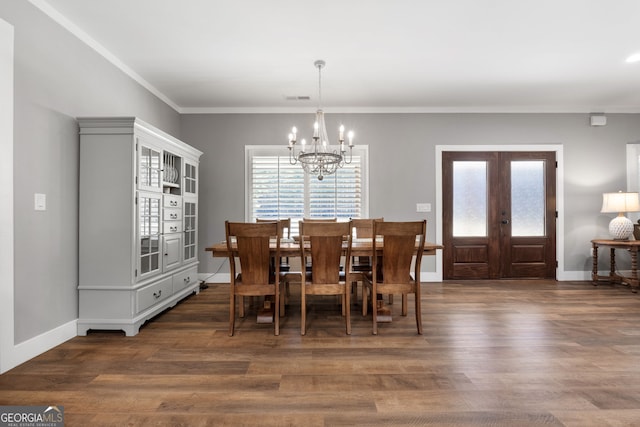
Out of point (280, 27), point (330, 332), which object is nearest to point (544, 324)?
point (330, 332)

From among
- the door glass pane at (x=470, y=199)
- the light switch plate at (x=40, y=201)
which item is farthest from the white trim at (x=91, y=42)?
the door glass pane at (x=470, y=199)

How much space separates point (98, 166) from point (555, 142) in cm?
607

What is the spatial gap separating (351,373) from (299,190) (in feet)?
10.9

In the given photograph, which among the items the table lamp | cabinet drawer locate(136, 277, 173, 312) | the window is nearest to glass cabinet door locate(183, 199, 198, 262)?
cabinet drawer locate(136, 277, 173, 312)

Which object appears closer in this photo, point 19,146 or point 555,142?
point 19,146

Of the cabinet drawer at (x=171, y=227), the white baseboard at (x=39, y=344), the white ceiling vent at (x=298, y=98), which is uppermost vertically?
the white ceiling vent at (x=298, y=98)

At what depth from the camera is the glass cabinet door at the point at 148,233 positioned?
3011mm

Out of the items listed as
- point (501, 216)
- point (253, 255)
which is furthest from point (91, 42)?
point (501, 216)

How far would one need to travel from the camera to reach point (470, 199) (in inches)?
204

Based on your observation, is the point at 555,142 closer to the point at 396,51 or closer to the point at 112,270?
the point at 396,51

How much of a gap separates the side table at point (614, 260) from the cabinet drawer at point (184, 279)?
219 inches

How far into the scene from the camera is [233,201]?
5156 mm

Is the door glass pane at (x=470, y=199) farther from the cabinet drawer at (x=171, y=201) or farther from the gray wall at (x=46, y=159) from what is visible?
the gray wall at (x=46, y=159)

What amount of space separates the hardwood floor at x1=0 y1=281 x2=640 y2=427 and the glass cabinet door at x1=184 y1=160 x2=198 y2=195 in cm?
160
